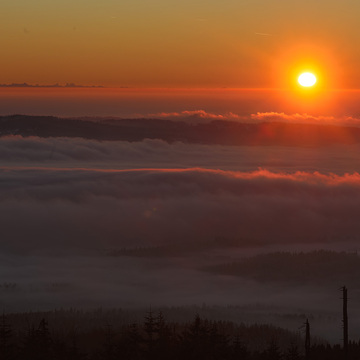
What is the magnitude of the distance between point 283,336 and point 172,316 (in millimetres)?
41811

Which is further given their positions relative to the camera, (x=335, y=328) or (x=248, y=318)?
(x=248, y=318)

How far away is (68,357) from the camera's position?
75250 millimetres

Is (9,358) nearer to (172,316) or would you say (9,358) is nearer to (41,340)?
(41,340)

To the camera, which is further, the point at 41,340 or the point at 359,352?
the point at 359,352

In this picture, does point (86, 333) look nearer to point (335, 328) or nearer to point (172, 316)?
point (172, 316)

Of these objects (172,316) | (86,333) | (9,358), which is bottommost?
(9,358)

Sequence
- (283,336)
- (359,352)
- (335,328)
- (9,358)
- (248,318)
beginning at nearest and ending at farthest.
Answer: (9,358), (359,352), (283,336), (335,328), (248,318)

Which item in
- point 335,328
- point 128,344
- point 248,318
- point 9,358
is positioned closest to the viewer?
point 9,358

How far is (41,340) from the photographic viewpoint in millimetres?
74125

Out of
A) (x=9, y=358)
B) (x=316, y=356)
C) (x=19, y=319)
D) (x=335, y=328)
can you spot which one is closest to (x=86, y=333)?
(x=19, y=319)

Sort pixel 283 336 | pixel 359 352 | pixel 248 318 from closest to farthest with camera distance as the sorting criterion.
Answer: pixel 359 352 → pixel 283 336 → pixel 248 318

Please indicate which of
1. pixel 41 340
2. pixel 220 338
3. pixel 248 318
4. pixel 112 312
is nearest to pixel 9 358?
pixel 41 340

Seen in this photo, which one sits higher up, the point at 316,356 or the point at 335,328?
the point at 335,328

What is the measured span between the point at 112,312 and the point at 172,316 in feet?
49.7
